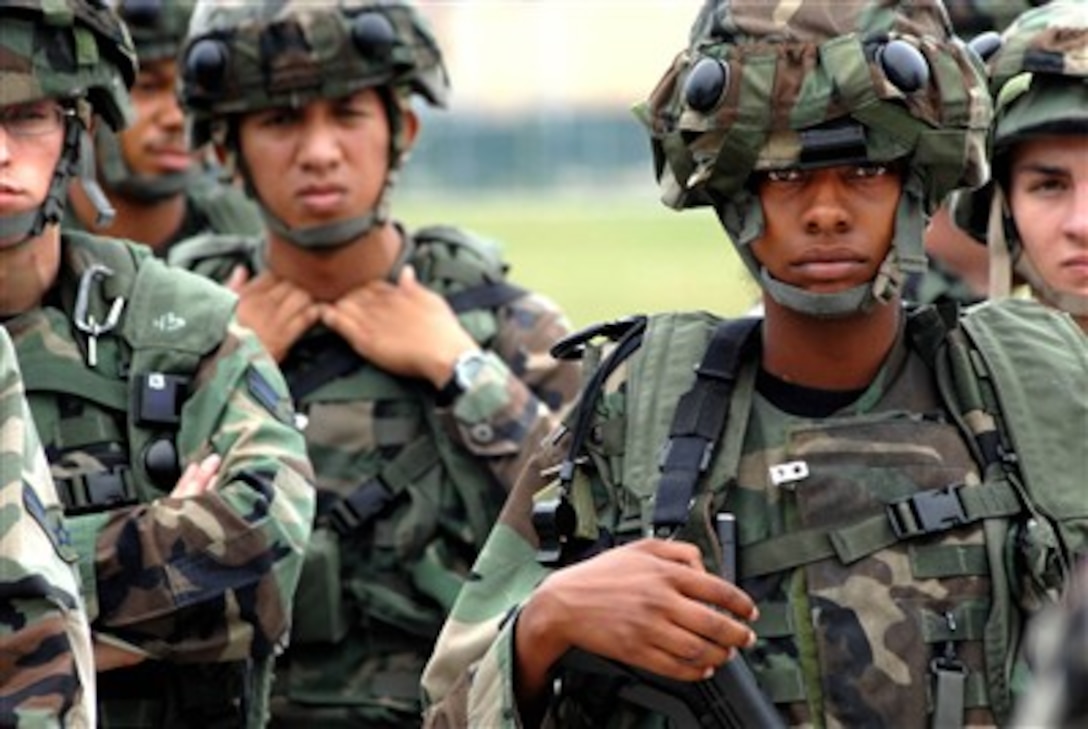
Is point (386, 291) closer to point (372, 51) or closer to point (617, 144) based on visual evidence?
point (372, 51)

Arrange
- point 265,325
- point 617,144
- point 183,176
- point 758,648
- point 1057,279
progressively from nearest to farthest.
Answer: point 758,648 < point 1057,279 < point 265,325 < point 183,176 < point 617,144

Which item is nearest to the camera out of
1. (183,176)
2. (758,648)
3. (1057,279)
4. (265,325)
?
(758,648)

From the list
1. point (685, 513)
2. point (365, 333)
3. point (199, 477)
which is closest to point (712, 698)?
point (685, 513)

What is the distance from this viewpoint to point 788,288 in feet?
17.1

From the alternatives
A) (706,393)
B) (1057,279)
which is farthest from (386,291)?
(706,393)

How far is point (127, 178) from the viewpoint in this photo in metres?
9.47

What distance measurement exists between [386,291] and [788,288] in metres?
2.98

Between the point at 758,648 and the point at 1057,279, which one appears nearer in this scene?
the point at 758,648

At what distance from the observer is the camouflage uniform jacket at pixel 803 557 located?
5.04m

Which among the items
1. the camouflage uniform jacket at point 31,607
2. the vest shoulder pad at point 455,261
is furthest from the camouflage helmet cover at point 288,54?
the camouflage uniform jacket at point 31,607

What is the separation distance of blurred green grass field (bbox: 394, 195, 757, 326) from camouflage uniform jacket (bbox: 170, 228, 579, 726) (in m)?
16.8

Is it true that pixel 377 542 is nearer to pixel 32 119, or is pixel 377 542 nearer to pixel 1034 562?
pixel 32 119

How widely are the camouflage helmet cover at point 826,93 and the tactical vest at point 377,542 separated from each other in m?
2.47

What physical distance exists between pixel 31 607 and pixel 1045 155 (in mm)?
2637
